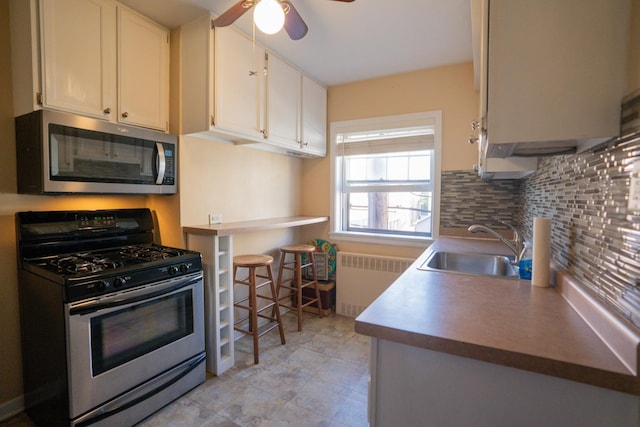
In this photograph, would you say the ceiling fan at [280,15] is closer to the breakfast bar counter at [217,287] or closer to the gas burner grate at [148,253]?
the breakfast bar counter at [217,287]

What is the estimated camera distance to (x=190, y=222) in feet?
7.18

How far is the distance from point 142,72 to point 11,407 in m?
2.14

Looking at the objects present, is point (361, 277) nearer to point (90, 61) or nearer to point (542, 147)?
point (542, 147)

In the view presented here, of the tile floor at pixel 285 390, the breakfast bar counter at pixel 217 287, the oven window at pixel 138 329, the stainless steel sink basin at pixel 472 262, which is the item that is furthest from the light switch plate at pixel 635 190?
the oven window at pixel 138 329

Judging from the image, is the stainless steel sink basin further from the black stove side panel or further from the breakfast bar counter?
the black stove side panel

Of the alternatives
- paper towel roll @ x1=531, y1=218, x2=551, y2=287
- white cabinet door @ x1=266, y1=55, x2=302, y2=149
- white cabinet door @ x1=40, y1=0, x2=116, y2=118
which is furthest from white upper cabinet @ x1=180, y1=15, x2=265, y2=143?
paper towel roll @ x1=531, y1=218, x2=551, y2=287

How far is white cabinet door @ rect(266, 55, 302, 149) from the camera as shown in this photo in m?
2.51

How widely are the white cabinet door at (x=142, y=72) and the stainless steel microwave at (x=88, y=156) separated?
5.2 inches

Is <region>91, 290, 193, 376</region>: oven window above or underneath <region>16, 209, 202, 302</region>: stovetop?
underneath

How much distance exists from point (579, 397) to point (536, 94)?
31.2 inches

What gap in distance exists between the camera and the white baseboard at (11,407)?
5.50 feet

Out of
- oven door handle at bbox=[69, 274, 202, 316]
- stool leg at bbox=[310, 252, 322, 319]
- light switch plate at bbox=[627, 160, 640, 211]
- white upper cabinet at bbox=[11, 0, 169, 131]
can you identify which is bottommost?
stool leg at bbox=[310, 252, 322, 319]

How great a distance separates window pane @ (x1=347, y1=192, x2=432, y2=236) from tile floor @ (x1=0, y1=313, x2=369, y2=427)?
3.98 feet

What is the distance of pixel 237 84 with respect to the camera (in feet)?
7.10
